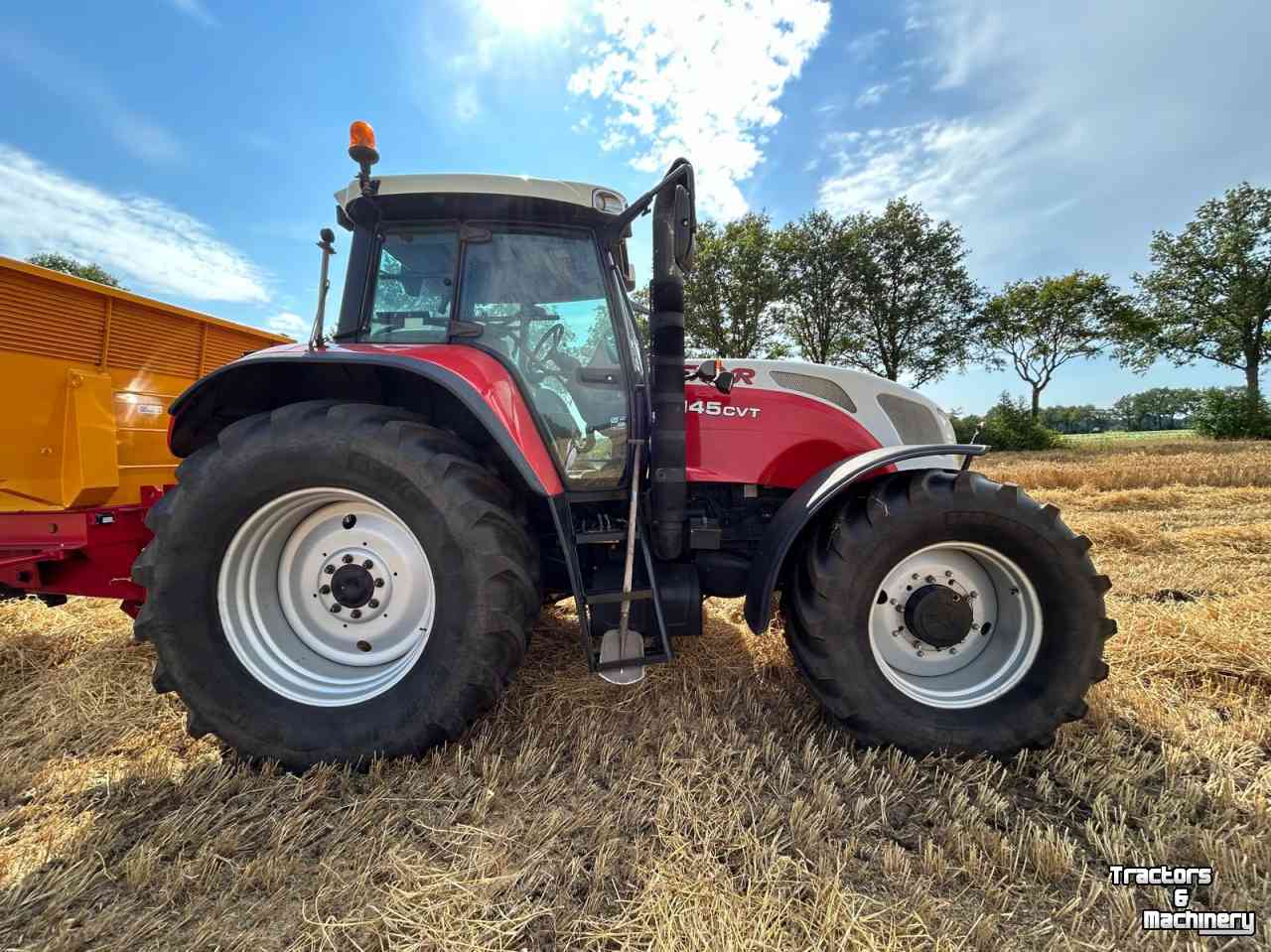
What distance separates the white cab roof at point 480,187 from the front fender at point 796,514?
1468mm

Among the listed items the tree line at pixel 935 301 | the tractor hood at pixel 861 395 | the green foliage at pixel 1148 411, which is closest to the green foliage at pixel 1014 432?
the tree line at pixel 935 301

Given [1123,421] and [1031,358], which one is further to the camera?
[1123,421]

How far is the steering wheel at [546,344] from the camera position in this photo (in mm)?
2297

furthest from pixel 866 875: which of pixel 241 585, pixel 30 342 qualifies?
pixel 30 342

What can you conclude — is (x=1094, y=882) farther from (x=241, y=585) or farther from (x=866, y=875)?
(x=241, y=585)

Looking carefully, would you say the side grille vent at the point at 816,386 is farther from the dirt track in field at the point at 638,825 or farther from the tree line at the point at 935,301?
the tree line at the point at 935,301

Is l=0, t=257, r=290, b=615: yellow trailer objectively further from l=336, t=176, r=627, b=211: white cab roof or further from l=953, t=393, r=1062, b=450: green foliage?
l=953, t=393, r=1062, b=450: green foliage

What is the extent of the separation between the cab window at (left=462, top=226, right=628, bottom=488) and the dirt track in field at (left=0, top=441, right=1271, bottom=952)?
1090 millimetres

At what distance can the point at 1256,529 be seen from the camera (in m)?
4.79

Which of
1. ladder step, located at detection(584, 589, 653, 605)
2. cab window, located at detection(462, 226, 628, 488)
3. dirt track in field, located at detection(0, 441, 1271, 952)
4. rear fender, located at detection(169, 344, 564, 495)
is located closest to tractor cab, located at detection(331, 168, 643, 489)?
cab window, located at detection(462, 226, 628, 488)

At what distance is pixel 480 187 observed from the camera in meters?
2.12

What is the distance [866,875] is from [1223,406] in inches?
1161

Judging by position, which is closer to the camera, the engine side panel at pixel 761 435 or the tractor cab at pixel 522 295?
the tractor cab at pixel 522 295

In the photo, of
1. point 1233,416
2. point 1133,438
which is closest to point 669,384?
point 1233,416
